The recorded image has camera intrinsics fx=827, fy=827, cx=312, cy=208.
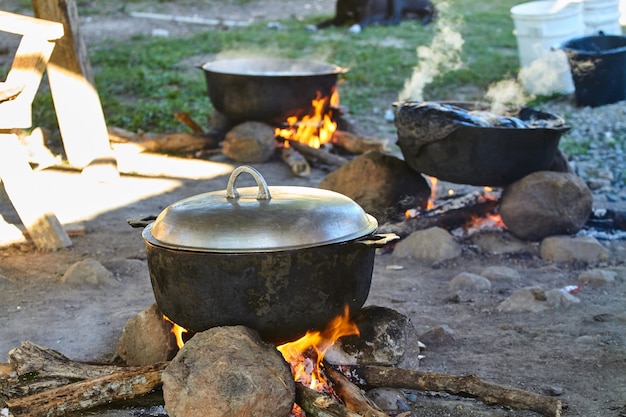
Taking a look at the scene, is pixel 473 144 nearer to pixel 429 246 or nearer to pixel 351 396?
pixel 429 246

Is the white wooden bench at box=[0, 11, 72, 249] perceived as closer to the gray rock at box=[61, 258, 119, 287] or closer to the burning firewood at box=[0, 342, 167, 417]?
the gray rock at box=[61, 258, 119, 287]

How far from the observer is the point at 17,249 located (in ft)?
18.2

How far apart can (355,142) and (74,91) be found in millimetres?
2704

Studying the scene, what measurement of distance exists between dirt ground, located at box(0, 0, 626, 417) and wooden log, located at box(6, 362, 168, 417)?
97 mm

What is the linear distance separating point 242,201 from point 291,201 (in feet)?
0.62

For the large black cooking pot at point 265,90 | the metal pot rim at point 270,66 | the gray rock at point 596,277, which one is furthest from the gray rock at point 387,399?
the metal pot rim at point 270,66

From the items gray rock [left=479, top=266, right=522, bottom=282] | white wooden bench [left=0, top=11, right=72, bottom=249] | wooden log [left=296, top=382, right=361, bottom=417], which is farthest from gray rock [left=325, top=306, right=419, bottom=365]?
white wooden bench [left=0, top=11, right=72, bottom=249]

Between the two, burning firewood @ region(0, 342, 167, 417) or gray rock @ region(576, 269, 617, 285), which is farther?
gray rock @ region(576, 269, 617, 285)

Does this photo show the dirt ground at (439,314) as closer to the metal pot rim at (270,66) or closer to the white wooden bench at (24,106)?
the white wooden bench at (24,106)

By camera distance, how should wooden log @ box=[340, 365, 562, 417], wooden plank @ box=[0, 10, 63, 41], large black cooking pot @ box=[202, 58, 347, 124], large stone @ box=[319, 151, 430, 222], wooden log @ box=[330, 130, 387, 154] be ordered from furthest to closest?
wooden log @ box=[330, 130, 387, 154] → large black cooking pot @ box=[202, 58, 347, 124] → large stone @ box=[319, 151, 430, 222] → wooden plank @ box=[0, 10, 63, 41] → wooden log @ box=[340, 365, 562, 417]

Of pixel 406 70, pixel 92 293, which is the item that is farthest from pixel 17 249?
pixel 406 70

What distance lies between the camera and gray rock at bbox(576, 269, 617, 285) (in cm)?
493

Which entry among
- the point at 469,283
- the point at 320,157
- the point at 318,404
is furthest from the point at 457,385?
the point at 320,157

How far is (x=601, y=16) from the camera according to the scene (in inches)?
448
